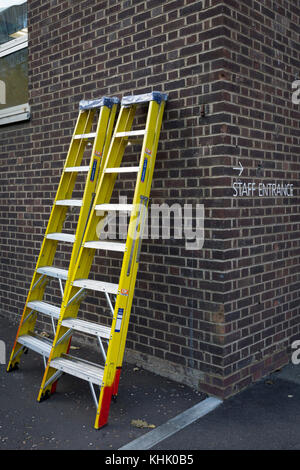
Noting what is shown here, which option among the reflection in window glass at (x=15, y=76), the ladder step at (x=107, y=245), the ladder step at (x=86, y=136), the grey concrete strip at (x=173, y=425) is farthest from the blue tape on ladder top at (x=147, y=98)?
the grey concrete strip at (x=173, y=425)

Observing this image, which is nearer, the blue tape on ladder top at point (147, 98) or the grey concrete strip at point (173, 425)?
the grey concrete strip at point (173, 425)

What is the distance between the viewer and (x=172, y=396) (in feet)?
13.0

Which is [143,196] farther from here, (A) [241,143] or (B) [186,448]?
(B) [186,448]

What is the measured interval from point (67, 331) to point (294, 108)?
3318mm

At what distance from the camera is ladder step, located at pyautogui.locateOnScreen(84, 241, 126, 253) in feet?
12.3

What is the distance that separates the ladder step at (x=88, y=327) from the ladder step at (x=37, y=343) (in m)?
0.36

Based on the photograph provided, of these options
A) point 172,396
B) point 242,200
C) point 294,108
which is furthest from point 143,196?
point 294,108

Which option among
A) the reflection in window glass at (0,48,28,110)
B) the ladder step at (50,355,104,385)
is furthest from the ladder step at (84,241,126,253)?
the reflection in window glass at (0,48,28,110)

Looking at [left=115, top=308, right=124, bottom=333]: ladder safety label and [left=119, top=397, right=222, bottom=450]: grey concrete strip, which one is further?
[left=115, top=308, right=124, bottom=333]: ladder safety label

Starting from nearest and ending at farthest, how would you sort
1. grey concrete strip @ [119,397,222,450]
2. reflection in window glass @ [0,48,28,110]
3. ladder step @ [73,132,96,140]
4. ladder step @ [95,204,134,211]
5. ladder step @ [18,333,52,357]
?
1. grey concrete strip @ [119,397,222,450]
2. ladder step @ [95,204,134,211]
3. ladder step @ [18,333,52,357]
4. ladder step @ [73,132,96,140]
5. reflection in window glass @ [0,48,28,110]

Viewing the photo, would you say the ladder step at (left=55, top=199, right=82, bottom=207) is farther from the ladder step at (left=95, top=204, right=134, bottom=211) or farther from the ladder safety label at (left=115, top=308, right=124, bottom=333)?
the ladder safety label at (left=115, top=308, right=124, bottom=333)

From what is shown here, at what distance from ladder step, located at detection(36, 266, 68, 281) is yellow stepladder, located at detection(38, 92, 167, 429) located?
0.67ft

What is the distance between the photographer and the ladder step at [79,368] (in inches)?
140

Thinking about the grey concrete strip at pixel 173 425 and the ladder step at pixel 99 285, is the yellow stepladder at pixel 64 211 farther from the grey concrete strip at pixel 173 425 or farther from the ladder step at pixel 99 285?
the grey concrete strip at pixel 173 425
